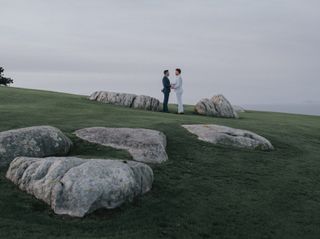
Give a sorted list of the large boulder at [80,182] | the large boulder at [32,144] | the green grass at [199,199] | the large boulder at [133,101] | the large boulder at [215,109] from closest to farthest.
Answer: the green grass at [199,199] → the large boulder at [80,182] → the large boulder at [32,144] → the large boulder at [215,109] → the large boulder at [133,101]

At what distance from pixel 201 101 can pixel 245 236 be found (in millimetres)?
22890

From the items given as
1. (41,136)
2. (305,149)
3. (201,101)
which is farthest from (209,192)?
(201,101)

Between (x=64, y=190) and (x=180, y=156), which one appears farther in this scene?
(x=180, y=156)

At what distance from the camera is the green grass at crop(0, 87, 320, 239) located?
36.0 feet

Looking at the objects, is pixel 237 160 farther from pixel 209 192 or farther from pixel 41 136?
pixel 41 136

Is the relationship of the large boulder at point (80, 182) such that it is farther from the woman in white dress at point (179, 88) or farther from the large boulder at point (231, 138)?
the woman in white dress at point (179, 88)

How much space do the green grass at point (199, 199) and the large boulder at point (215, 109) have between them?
11087mm

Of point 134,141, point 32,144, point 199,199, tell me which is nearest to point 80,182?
point 199,199

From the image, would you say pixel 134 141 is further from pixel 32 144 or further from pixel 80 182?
pixel 80 182

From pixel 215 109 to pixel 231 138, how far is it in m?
13.5

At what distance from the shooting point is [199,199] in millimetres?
13094

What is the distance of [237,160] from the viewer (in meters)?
17.4

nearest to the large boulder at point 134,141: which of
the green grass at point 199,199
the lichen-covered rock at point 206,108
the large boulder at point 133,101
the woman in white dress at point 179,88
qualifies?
the green grass at point 199,199

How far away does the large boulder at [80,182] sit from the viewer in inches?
458
